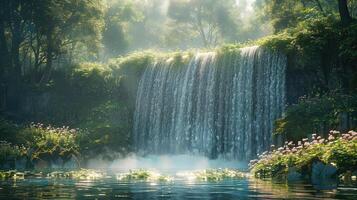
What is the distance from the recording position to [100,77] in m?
44.2

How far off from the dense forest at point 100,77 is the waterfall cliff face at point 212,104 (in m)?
A: 0.98

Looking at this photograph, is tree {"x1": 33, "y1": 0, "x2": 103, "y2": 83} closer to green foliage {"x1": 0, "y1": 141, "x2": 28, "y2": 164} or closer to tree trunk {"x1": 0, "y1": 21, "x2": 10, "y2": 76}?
tree trunk {"x1": 0, "y1": 21, "x2": 10, "y2": 76}

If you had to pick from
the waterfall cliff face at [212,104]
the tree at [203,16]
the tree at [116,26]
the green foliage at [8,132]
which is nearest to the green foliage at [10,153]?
the green foliage at [8,132]

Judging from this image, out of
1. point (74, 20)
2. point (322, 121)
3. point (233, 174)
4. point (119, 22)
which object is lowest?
point (233, 174)

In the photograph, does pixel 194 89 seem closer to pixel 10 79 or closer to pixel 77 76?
pixel 77 76

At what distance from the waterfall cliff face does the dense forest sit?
985mm

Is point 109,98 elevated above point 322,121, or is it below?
above

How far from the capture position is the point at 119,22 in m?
74.5

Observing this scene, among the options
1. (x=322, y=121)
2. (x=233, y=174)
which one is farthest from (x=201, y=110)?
(x=233, y=174)

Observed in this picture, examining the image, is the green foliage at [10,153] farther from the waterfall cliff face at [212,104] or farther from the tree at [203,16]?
the tree at [203,16]

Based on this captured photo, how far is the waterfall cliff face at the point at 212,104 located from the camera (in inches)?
1243

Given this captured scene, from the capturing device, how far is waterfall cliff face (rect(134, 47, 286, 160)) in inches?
1243

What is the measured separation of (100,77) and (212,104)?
1277 cm

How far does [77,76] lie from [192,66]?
11803 millimetres
